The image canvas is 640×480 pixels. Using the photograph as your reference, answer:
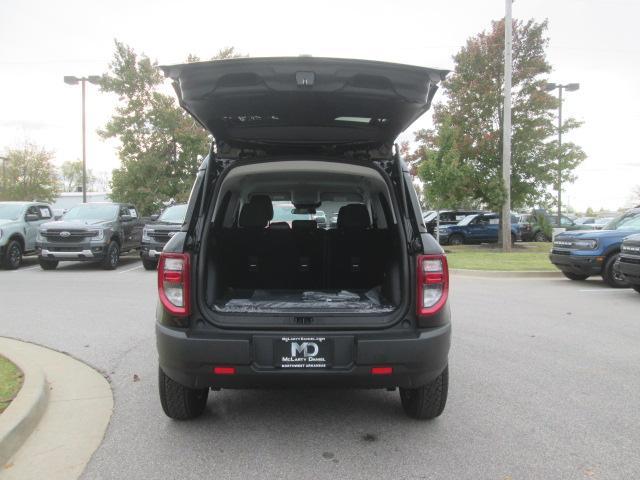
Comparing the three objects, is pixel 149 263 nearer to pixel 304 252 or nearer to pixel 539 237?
pixel 304 252

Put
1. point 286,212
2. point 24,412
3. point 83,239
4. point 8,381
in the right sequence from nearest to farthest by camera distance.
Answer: point 24,412
point 8,381
point 286,212
point 83,239

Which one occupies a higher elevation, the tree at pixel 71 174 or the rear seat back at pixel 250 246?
the tree at pixel 71 174

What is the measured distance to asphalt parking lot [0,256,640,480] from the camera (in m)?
3.09

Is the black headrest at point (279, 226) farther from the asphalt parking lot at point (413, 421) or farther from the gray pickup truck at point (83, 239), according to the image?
the gray pickup truck at point (83, 239)

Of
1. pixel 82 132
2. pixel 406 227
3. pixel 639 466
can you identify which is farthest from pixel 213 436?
pixel 82 132

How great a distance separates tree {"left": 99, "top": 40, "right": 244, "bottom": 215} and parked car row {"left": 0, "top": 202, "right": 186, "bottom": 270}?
6391 mm

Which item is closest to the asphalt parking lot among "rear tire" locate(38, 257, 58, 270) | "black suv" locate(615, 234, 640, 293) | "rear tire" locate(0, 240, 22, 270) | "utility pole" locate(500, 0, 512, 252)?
"black suv" locate(615, 234, 640, 293)

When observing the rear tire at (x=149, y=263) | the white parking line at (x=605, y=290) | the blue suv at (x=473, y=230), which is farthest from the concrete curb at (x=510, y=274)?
the blue suv at (x=473, y=230)

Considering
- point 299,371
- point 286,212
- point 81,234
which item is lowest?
point 299,371

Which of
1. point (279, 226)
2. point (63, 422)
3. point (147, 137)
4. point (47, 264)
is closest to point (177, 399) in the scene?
point (63, 422)

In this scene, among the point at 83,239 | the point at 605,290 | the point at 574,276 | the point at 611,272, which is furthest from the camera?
the point at 83,239

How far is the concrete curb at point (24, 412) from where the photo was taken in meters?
3.22

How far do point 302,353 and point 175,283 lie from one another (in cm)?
90

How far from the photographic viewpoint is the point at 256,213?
15.0ft
